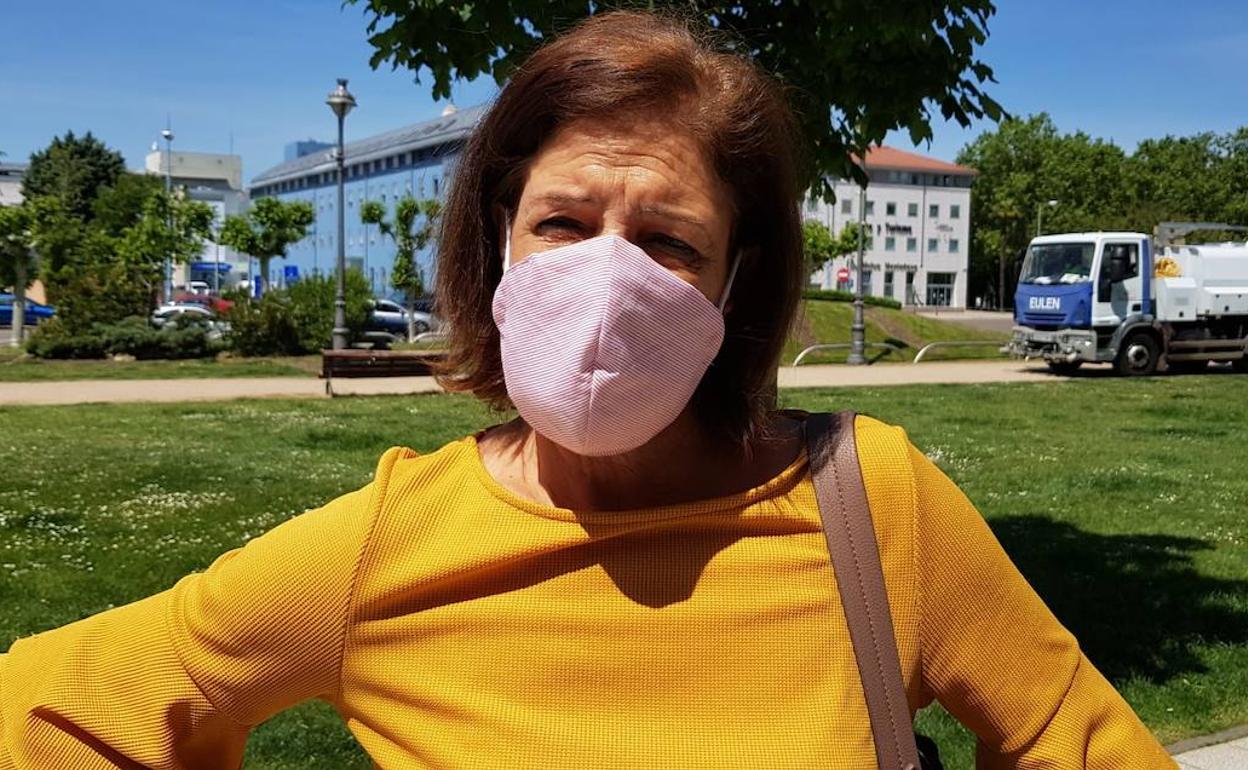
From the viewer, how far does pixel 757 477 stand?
156cm

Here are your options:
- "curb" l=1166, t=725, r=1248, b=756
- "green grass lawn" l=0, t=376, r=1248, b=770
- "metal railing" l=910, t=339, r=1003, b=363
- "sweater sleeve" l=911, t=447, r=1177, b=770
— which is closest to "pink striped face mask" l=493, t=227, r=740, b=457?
"sweater sleeve" l=911, t=447, r=1177, b=770

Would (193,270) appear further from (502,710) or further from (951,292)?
(502,710)

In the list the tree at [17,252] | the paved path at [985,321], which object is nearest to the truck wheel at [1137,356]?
the paved path at [985,321]

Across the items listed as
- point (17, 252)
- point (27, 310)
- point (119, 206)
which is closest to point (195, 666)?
point (17, 252)

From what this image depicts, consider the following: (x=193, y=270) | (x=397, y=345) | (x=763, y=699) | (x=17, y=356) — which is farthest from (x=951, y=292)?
(x=763, y=699)

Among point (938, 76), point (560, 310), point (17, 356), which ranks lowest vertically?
point (17, 356)

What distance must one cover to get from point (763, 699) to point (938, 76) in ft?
11.0

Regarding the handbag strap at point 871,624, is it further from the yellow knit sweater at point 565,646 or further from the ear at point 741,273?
the ear at point 741,273

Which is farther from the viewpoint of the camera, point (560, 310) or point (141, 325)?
point (141, 325)

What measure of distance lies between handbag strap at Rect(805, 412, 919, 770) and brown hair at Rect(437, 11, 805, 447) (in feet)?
0.65

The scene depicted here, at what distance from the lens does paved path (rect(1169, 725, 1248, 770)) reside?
13.4ft

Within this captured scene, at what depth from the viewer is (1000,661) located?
1.50m

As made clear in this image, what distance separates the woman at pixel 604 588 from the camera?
4.65 feet

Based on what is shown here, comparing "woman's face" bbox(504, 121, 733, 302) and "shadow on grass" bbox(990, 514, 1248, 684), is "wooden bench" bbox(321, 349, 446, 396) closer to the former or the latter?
"shadow on grass" bbox(990, 514, 1248, 684)
